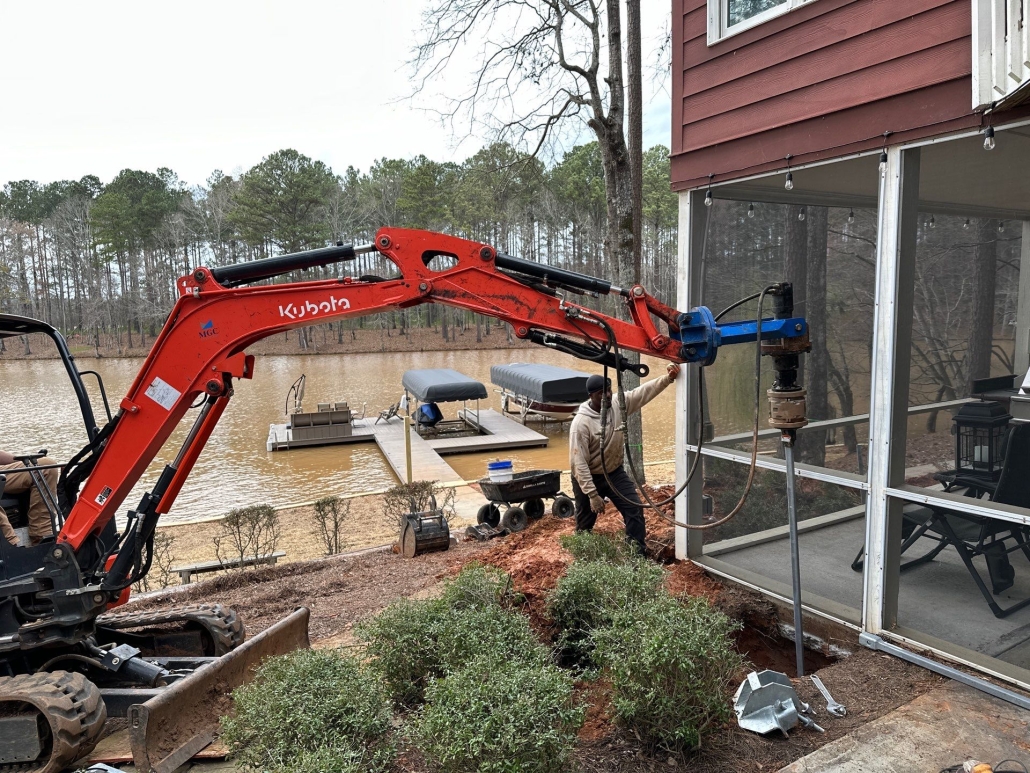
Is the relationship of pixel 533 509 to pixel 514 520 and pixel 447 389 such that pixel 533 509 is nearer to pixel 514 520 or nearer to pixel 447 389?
pixel 514 520

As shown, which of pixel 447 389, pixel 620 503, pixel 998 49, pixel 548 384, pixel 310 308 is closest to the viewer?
pixel 998 49

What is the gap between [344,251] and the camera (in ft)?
14.3

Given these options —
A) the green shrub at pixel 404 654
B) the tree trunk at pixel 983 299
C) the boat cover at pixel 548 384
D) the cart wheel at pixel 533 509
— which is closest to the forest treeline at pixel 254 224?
the boat cover at pixel 548 384

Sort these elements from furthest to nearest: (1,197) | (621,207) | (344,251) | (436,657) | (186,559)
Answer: (1,197), (621,207), (186,559), (344,251), (436,657)

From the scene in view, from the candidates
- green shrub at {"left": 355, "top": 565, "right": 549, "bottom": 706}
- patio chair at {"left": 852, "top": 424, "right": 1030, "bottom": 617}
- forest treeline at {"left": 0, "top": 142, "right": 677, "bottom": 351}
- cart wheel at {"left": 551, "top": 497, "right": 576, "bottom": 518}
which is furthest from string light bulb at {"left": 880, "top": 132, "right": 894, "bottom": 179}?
forest treeline at {"left": 0, "top": 142, "right": 677, "bottom": 351}

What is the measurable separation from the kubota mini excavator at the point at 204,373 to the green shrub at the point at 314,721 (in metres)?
0.99

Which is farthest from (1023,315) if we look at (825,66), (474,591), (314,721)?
(314,721)

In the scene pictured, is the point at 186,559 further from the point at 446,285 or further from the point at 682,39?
the point at 682,39

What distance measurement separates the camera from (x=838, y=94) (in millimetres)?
4812

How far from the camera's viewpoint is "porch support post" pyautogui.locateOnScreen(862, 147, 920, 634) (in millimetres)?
4504

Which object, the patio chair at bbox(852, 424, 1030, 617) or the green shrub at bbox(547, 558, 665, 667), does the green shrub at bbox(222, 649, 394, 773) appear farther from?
the patio chair at bbox(852, 424, 1030, 617)

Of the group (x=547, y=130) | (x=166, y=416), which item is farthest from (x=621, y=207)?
(x=166, y=416)

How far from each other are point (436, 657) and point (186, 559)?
289 inches

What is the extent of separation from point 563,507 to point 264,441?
1231cm
